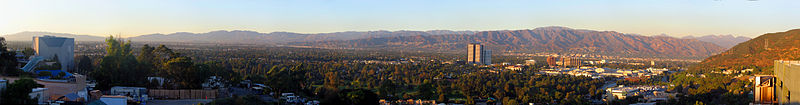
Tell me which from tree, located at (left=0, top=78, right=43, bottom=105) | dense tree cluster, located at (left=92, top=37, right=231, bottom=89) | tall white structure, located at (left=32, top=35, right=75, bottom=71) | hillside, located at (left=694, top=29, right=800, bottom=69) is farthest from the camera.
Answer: hillside, located at (left=694, top=29, right=800, bottom=69)

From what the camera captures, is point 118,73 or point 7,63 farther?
point 118,73

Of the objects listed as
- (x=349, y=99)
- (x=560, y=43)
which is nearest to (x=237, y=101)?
(x=349, y=99)

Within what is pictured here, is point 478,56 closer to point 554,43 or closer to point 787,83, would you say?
point 554,43

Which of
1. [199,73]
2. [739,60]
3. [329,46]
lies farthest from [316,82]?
[329,46]

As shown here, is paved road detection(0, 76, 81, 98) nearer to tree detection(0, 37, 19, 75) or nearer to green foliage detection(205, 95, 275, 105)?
tree detection(0, 37, 19, 75)

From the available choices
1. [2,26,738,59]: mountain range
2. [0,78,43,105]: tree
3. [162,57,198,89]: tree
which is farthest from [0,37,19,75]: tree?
[2,26,738,59]: mountain range

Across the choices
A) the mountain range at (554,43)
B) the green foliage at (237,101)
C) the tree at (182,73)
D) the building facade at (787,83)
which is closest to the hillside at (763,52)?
the building facade at (787,83)
